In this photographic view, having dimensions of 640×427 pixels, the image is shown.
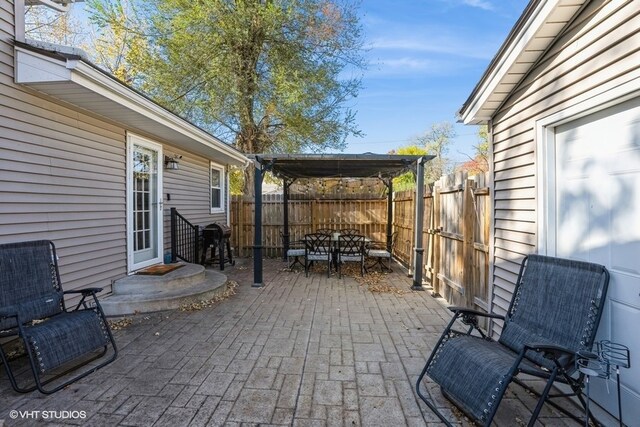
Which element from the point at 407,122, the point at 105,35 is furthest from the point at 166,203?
the point at 407,122

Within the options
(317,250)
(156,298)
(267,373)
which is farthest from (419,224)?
(156,298)

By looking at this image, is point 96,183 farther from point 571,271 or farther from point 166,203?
point 571,271

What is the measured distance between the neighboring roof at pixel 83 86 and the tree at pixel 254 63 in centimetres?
561

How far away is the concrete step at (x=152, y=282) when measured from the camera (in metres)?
4.90

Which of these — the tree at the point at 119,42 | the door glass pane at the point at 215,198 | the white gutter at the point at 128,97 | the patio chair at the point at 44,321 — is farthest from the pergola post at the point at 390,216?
the tree at the point at 119,42

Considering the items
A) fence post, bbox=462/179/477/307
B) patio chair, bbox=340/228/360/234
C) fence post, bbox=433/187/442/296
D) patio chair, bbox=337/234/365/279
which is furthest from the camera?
patio chair, bbox=340/228/360/234

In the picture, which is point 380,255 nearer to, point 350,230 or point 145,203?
point 350,230

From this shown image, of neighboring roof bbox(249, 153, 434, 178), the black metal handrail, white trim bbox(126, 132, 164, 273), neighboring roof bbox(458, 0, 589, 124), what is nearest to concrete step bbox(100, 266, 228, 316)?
white trim bbox(126, 132, 164, 273)

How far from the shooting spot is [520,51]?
293cm

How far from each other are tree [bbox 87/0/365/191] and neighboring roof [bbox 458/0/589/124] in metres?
7.07

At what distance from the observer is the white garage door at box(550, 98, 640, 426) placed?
2.14 meters

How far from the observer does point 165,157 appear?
21.5ft

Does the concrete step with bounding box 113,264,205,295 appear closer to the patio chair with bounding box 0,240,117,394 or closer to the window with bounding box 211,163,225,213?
the patio chair with bounding box 0,240,117,394

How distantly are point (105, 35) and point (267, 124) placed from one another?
20.7ft
